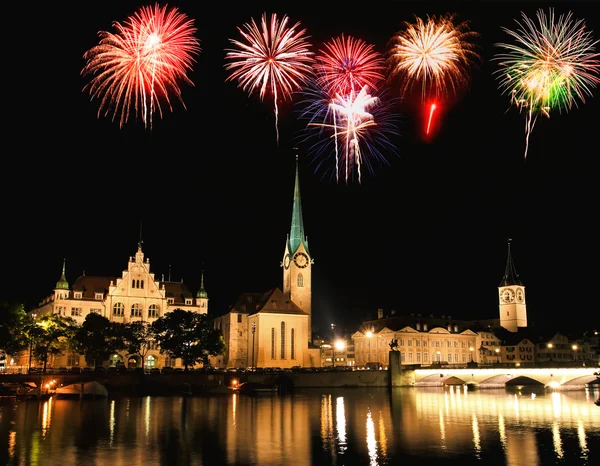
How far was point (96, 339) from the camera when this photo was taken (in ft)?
265

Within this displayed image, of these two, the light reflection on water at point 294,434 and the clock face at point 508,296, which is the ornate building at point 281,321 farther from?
the clock face at point 508,296

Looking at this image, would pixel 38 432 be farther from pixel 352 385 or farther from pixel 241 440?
pixel 352 385

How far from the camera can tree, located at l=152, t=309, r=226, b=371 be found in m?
84.8

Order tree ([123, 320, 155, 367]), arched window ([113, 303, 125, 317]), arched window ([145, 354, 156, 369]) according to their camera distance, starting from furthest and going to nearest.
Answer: arched window ([145, 354, 156, 369]) → arched window ([113, 303, 125, 317]) → tree ([123, 320, 155, 367])

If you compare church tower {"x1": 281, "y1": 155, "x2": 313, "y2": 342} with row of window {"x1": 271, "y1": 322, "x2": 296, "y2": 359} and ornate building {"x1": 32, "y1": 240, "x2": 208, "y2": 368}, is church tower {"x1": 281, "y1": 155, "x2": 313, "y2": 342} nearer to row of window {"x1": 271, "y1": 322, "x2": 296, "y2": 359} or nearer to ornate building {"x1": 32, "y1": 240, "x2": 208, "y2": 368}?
row of window {"x1": 271, "y1": 322, "x2": 296, "y2": 359}

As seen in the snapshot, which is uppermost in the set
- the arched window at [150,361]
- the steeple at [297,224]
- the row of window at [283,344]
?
the steeple at [297,224]

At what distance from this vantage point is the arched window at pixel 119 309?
99688 millimetres

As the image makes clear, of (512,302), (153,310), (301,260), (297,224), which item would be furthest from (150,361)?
(512,302)

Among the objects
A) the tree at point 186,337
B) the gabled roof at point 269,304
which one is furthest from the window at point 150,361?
the gabled roof at point 269,304

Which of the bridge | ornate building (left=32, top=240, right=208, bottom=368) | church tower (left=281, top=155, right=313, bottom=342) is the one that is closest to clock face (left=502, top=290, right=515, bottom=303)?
the bridge

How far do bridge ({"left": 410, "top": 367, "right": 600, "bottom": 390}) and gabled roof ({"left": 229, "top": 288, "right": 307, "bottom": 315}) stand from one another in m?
23.7

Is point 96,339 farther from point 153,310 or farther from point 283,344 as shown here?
point 283,344

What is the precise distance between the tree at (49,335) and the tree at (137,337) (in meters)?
7.25

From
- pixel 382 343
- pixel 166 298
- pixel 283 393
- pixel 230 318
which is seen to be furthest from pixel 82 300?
pixel 382 343
